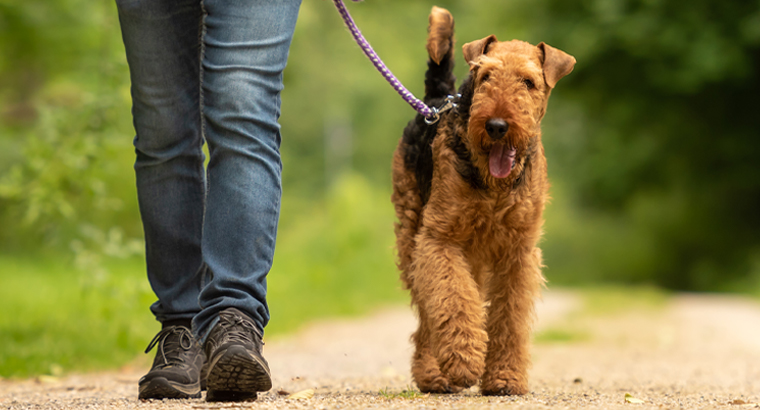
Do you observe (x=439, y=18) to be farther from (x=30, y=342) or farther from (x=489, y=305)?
(x=30, y=342)

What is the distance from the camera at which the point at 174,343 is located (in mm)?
2656

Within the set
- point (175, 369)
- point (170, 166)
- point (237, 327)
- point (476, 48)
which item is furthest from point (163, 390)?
point (476, 48)

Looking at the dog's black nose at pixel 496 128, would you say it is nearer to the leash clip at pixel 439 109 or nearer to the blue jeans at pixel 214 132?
the leash clip at pixel 439 109

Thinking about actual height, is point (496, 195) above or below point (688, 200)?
below

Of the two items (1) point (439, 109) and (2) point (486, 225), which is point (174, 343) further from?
(1) point (439, 109)

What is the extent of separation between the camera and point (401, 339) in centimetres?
603

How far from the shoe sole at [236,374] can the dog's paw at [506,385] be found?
3.04 ft

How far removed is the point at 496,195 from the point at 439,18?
2.87 ft

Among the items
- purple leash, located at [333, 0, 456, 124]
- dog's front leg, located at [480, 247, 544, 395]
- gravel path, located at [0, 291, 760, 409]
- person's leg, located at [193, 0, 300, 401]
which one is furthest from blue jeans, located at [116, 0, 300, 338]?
dog's front leg, located at [480, 247, 544, 395]

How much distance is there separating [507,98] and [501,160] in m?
0.21

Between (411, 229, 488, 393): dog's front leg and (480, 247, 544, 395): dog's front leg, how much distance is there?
0.43ft

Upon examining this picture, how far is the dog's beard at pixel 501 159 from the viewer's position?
2.69 metres

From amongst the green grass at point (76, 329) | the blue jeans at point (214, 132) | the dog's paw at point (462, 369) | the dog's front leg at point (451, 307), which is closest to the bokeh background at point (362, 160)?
the green grass at point (76, 329)

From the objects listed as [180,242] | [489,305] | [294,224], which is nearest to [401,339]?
[489,305]
